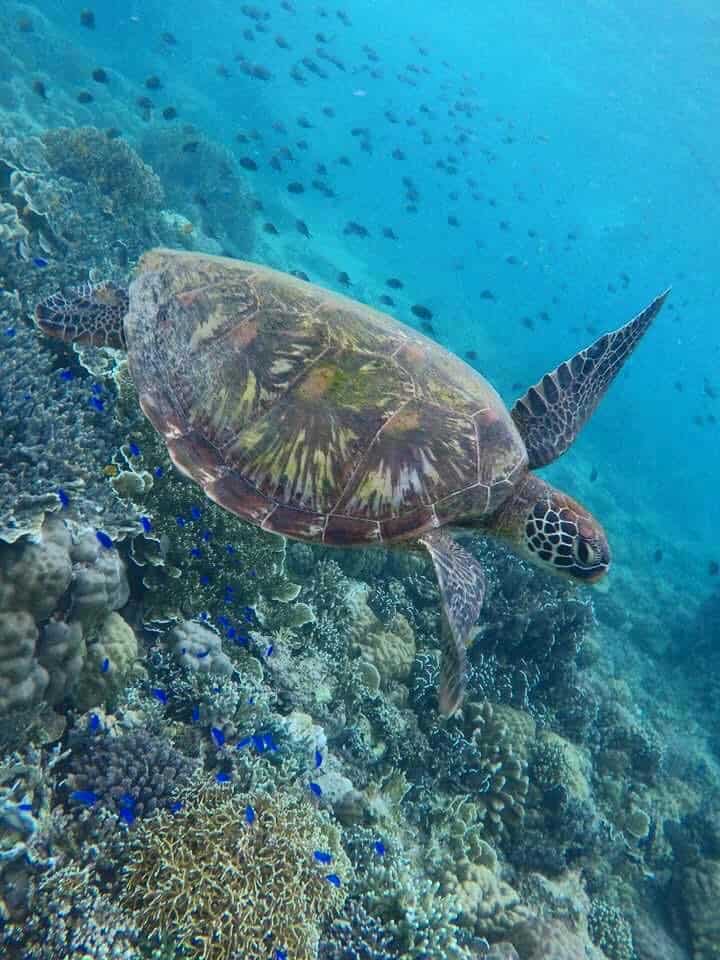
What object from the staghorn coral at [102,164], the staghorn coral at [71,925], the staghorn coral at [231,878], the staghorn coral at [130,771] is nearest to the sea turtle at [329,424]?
the staghorn coral at [231,878]

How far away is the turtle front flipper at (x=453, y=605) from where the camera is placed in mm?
3330

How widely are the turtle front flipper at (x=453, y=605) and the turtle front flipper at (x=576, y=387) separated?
166cm

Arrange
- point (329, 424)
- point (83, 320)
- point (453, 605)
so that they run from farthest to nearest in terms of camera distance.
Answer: point (83, 320) → point (329, 424) → point (453, 605)

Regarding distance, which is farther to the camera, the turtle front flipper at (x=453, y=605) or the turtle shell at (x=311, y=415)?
the turtle shell at (x=311, y=415)

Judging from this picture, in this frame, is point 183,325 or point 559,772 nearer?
point 183,325

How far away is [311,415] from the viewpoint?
12.0 ft

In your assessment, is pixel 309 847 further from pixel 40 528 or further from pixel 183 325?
pixel 183 325

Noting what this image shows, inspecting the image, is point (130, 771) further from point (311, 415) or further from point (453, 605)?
point (311, 415)

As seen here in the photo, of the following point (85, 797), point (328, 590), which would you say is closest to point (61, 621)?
point (85, 797)

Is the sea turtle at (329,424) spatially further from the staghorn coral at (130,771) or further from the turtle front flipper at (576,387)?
the staghorn coral at (130,771)

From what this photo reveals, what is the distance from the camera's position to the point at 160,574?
3992 mm

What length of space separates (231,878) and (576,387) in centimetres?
456

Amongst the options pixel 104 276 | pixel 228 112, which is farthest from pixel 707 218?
pixel 104 276

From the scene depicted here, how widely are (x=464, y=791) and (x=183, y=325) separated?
480 centimetres
